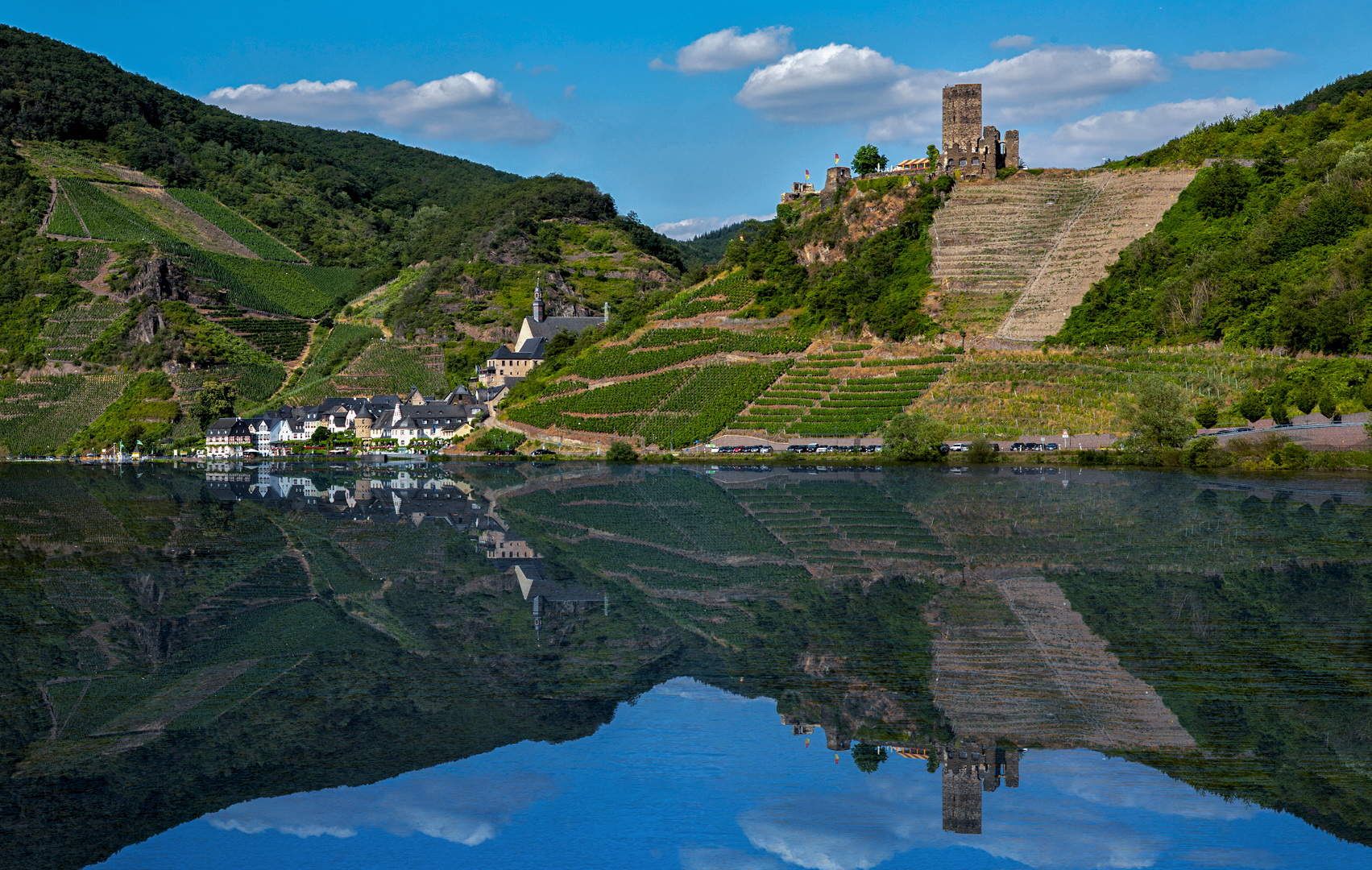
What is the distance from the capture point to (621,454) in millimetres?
71875

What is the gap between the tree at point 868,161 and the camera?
94.4 m

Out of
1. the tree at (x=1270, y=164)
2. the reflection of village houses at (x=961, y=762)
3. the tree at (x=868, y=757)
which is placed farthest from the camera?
the tree at (x=1270, y=164)

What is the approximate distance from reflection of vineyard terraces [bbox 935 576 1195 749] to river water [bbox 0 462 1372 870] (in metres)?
0.07

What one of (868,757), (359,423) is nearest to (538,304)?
(359,423)

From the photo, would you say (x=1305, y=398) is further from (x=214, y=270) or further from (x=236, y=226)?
(x=236, y=226)

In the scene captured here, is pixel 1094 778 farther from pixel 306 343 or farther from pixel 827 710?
pixel 306 343

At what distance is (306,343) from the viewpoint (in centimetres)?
12950

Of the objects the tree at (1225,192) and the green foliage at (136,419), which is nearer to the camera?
the tree at (1225,192)

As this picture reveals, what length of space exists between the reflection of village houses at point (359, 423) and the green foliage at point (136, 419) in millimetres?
4813

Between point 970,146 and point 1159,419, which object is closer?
point 1159,419

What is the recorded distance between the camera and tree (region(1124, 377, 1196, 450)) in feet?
182

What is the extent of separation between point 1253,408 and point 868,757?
49418 mm

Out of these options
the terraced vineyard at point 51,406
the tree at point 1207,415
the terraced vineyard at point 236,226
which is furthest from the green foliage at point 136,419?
the tree at point 1207,415

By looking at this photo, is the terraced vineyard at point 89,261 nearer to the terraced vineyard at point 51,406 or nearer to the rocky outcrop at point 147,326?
the rocky outcrop at point 147,326
